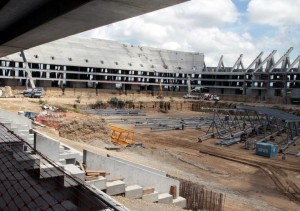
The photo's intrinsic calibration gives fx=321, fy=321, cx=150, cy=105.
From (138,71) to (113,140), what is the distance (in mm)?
60396

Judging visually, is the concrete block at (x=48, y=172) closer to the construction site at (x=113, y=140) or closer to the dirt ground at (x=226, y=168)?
the construction site at (x=113, y=140)

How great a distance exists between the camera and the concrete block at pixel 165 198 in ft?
41.0

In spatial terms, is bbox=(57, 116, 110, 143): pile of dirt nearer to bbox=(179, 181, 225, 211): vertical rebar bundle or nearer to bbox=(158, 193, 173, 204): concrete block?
bbox=(179, 181, 225, 211): vertical rebar bundle

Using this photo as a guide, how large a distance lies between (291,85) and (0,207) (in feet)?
284

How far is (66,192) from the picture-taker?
8.38 metres

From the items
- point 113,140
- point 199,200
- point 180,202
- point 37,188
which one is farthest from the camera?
point 113,140

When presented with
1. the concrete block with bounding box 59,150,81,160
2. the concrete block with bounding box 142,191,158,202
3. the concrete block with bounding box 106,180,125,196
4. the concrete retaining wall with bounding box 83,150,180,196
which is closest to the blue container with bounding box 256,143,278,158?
the concrete retaining wall with bounding box 83,150,180,196

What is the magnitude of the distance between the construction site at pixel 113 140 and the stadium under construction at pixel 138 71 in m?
0.35

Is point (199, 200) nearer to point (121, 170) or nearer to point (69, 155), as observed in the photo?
point (121, 170)

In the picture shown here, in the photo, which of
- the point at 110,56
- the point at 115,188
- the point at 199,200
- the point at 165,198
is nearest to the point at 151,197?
the point at 165,198

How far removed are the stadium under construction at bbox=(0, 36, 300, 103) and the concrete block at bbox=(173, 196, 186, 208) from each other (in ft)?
203

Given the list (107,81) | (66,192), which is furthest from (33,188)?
(107,81)

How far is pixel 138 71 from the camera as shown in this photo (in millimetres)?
89375

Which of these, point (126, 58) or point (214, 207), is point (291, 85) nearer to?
point (126, 58)
